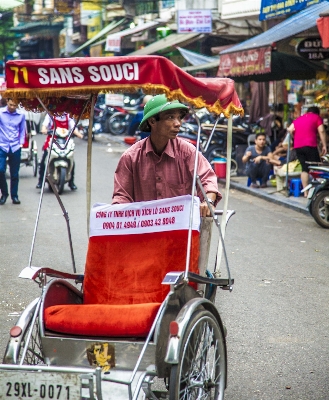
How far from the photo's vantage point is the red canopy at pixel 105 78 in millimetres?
3727

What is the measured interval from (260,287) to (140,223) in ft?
10.1

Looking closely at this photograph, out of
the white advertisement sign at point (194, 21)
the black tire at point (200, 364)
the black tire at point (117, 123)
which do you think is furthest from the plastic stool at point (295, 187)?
the black tire at point (117, 123)

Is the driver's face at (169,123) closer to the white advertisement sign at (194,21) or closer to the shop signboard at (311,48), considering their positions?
the shop signboard at (311,48)

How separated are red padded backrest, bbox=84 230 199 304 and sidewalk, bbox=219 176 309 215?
8.35m

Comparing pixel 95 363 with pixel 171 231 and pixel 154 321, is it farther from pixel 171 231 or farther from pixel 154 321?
pixel 171 231

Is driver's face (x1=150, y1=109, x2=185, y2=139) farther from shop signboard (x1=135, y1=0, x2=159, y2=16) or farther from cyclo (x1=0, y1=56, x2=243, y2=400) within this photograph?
shop signboard (x1=135, y1=0, x2=159, y2=16)

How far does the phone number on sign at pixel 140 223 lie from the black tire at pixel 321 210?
680 centimetres

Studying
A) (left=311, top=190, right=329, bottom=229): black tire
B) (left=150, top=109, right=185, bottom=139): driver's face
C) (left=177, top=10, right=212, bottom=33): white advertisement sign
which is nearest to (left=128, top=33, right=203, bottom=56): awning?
(left=177, top=10, right=212, bottom=33): white advertisement sign

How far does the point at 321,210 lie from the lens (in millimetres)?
10820

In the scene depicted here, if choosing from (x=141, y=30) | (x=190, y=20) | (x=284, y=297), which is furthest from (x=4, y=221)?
(x=141, y=30)

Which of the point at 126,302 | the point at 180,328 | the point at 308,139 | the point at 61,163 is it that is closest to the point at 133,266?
the point at 126,302

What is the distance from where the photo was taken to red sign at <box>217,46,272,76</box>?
13664mm

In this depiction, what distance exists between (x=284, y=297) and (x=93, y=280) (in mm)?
2872

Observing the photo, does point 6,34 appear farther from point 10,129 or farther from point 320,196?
point 320,196
